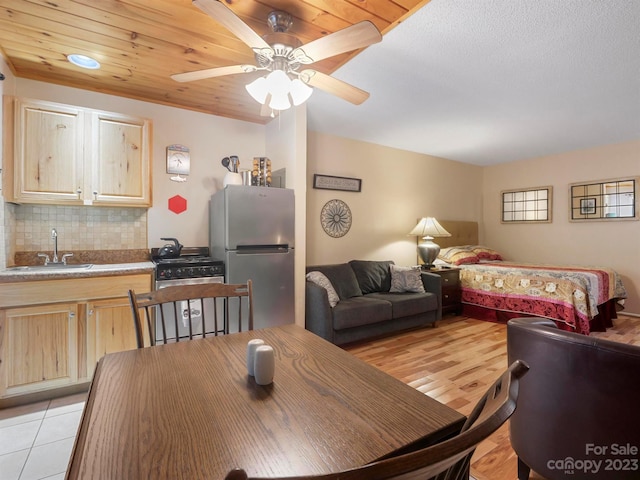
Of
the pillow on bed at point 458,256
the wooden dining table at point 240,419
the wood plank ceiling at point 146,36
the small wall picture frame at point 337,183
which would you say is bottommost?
the wooden dining table at point 240,419

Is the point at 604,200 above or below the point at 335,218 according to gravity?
above

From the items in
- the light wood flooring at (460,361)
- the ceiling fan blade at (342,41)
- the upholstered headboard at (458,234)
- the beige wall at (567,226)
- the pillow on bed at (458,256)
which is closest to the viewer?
the ceiling fan blade at (342,41)

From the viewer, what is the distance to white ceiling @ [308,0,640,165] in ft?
6.06

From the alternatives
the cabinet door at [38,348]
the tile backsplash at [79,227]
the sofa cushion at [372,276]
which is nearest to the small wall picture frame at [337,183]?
the sofa cushion at [372,276]

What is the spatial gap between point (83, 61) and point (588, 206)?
21.0ft

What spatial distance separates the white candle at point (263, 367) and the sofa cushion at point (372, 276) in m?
2.93

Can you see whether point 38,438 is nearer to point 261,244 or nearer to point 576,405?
point 261,244

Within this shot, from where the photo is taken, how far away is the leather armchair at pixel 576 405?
1.06 m

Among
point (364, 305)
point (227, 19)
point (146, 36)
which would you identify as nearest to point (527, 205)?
point (364, 305)

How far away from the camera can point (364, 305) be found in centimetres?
315

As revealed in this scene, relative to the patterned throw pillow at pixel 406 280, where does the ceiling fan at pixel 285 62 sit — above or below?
above

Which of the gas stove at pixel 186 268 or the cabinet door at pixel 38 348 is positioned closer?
the cabinet door at pixel 38 348

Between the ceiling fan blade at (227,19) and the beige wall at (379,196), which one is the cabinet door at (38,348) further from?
the beige wall at (379,196)

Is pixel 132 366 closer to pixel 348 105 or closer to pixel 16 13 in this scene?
pixel 16 13
